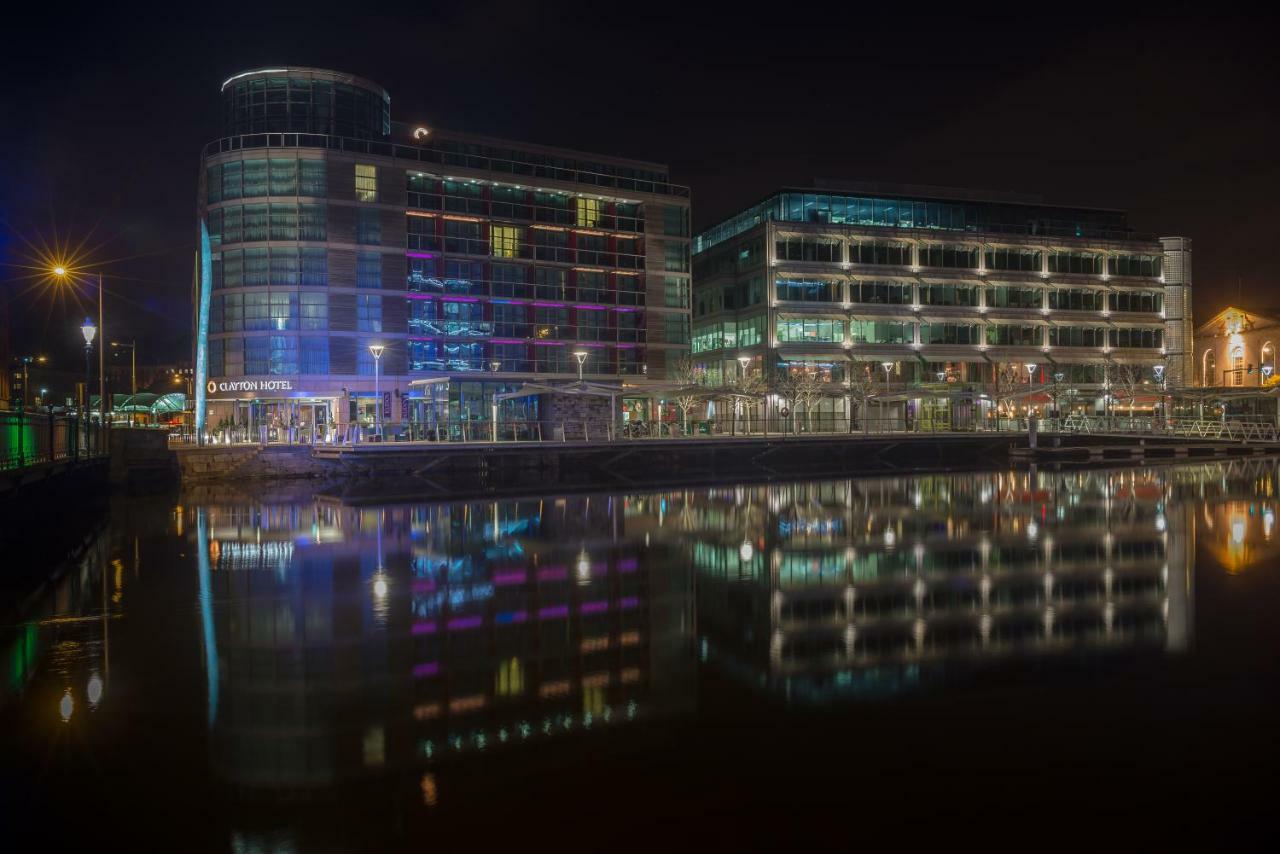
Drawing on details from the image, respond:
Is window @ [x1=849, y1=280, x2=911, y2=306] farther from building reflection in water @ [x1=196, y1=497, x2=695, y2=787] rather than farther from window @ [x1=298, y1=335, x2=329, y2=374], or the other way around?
building reflection in water @ [x1=196, y1=497, x2=695, y2=787]

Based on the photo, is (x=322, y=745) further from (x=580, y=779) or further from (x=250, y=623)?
(x=250, y=623)

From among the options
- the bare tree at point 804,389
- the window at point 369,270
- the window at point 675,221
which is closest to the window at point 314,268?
the window at point 369,270

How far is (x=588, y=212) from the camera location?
69.3 meters

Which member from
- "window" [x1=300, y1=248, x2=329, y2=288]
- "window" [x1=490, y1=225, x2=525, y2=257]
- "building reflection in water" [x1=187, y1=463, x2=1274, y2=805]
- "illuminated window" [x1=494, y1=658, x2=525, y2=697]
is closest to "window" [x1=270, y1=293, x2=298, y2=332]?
"window" [x1=300, y1=248, x2=329, y2=288]

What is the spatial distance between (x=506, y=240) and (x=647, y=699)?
6033cm

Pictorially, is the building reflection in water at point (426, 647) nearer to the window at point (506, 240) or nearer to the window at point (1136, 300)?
the window at point (506, 240)

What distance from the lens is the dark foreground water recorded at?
20.6ft

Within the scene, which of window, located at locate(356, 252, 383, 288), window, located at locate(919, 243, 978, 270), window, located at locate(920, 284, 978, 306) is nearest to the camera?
window, located at locate(356, 252, 383, 288)

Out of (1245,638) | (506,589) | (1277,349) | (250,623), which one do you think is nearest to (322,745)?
(250,623)

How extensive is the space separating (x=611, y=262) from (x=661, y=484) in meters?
32.3

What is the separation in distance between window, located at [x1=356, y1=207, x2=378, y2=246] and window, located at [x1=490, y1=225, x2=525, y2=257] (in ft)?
27.1

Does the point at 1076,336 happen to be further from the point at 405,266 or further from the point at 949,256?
the point at 405,266

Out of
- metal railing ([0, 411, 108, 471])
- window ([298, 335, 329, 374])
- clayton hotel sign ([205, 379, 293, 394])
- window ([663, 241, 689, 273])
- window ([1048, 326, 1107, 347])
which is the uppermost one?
window ([663, 241, 689, 273])

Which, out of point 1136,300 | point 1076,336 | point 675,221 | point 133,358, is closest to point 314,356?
point 133,358
